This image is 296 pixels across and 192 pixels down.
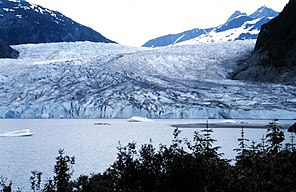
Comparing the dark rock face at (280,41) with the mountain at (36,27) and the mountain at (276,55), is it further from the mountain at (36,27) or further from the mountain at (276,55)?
the mountain at (36,27)

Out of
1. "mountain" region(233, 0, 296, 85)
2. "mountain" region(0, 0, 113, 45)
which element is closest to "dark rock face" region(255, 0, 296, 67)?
"mountain" region(233, 0, 296, 85)

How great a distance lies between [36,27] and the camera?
9375 centimetres

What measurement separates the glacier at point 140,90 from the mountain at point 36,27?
172 ft

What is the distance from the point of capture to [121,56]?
3969cm

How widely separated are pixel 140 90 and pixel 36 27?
6704cm

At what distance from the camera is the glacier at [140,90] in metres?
31.2

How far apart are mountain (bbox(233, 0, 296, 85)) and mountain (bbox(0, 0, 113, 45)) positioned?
52821mm

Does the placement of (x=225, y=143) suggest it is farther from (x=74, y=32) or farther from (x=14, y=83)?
(x=74, y=32)

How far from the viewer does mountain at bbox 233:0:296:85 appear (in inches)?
1673

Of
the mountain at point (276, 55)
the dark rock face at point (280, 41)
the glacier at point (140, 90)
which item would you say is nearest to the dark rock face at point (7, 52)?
the glacier at point (140, 90)

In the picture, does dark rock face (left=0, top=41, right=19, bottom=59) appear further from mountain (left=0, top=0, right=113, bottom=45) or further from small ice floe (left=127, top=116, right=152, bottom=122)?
mountain (left=0, top=0, right=113, bottom=45)

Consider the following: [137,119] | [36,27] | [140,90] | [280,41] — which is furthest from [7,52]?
[36,27]

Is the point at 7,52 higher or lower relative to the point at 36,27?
lower

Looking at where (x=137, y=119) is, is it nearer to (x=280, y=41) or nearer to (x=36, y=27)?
(x=280, y=41)
